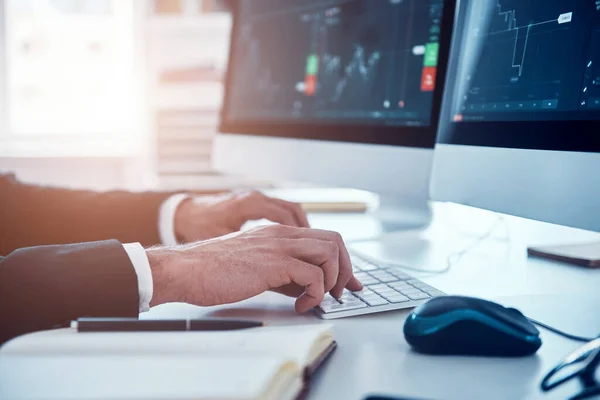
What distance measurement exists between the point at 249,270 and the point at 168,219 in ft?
1.71

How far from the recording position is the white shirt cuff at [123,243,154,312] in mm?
545

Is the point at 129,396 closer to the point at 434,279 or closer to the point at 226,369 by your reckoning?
the point at 226,369

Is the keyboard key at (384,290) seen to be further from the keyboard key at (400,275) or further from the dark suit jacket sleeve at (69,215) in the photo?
the dark suit jacket sleeve at (69,215)

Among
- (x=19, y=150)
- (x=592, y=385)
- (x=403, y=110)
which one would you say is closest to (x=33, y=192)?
(x=403, y=110)

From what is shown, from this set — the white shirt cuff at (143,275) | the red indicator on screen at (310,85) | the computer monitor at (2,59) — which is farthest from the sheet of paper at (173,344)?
the computer monitor at (2,59)

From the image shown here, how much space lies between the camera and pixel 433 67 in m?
0.86

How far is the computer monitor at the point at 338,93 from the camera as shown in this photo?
0.88m

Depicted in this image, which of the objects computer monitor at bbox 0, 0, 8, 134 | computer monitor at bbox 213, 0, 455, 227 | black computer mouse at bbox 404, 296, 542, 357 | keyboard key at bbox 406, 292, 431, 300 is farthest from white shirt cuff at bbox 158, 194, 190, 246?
computer monitor at bbox 0, 0, 8, 134

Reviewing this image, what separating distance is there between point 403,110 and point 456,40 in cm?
15

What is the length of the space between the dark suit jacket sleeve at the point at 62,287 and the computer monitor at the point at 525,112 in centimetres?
42

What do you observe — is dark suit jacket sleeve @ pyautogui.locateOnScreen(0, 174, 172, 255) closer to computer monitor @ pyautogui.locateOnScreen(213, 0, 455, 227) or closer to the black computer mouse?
computer monitor @ pyautogui.locateOnScreen(213, 0, 455, 227)

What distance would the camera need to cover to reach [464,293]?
645mm

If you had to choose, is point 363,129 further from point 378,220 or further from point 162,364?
point 162,364

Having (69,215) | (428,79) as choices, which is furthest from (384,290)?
(69,215)
